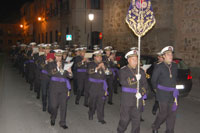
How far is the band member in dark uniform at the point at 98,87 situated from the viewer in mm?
6613

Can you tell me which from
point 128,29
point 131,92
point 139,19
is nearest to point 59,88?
point 131,92

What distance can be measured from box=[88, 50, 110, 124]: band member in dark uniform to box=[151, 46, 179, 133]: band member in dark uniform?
5.43ft

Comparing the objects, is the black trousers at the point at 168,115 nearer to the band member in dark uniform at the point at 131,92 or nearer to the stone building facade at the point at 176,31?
the band member in dark uniform at the point at 131,92

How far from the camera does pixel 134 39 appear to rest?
62.8 ft

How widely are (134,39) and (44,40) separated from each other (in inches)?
1125

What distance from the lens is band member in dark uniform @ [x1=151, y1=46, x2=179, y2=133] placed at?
5258mm

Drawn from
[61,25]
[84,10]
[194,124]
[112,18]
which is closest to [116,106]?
[194,124]

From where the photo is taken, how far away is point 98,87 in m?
6.71

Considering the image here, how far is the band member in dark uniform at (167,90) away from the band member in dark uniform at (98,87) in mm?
1655

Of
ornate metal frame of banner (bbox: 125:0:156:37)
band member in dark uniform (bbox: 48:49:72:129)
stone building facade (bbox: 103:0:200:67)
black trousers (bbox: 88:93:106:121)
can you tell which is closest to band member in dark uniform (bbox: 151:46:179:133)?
ornate metal frame of banner (bbox: 125:0:156:37)

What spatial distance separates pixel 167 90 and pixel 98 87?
2067 millimetres

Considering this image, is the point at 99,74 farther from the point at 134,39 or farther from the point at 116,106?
the point at 134,39

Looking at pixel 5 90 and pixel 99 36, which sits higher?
pixel 99 36

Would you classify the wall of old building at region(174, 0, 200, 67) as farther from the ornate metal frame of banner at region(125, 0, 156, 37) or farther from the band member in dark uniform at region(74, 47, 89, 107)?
the band member in dark uniform at region(74, 47, 89, 107)
